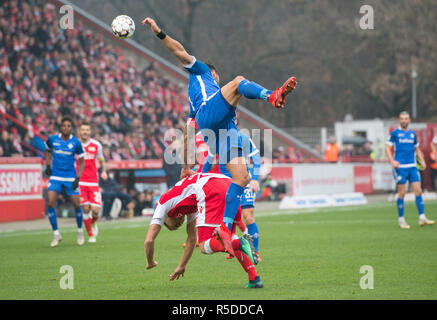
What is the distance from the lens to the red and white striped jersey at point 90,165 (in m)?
16.3

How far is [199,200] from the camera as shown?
8742mm

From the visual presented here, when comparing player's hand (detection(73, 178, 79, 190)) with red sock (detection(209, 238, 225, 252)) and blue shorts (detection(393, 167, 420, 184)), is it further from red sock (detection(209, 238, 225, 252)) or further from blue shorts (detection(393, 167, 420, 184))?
blue shorts (detection(393, 167, 420, 184))

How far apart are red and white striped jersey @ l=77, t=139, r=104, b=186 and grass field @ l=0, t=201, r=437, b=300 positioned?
1.25 meters

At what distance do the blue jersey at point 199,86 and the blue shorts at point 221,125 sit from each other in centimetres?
17

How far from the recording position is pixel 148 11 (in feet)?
161

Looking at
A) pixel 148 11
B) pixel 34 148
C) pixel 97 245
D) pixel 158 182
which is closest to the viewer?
pixel 97 245

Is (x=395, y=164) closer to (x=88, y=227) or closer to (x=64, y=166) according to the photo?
(x=88, y=227)

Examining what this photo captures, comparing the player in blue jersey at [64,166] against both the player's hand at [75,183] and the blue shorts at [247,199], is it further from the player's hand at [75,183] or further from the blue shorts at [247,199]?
the blue shorts at [247,199]

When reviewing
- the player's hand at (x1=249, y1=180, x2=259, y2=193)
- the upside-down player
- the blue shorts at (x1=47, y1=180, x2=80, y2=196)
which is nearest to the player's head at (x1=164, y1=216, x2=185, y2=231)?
the upside-down player

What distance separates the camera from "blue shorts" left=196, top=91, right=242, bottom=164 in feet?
28.9

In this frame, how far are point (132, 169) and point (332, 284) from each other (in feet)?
54.0

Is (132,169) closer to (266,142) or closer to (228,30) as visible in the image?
(266,142)

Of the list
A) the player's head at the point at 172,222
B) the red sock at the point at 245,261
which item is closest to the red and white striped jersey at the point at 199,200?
the player's head at the point at 172,222
